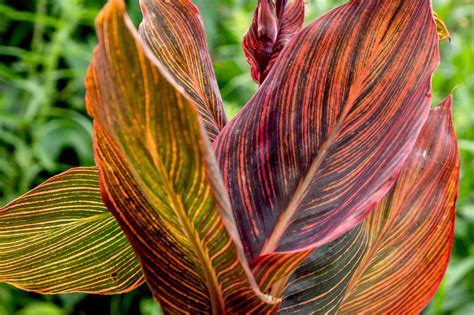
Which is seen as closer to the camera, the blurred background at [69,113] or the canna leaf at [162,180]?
the canna leaf at [162,180]

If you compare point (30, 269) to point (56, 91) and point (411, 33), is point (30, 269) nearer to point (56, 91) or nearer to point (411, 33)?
point (411, 33)

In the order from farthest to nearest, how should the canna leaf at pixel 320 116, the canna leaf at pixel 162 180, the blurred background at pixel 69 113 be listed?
the blurred background at pixel 69 113 < the canna leaf at pixel 320 116 < the canna leaf at pixel 162 180

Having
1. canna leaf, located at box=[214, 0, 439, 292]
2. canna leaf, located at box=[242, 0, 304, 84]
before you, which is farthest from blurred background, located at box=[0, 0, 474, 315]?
canna leaf, located at box=[214, 0, 439, 292]

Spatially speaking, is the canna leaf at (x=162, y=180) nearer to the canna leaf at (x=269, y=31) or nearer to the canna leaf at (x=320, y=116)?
the canna leaf at (x=320, y=116)

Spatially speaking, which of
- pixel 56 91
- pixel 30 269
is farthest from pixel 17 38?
pixel 30 269

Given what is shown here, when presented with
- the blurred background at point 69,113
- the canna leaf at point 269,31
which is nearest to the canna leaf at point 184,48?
the canna leaf at point 269,31

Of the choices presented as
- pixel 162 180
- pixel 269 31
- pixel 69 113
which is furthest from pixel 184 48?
pixel 69 113

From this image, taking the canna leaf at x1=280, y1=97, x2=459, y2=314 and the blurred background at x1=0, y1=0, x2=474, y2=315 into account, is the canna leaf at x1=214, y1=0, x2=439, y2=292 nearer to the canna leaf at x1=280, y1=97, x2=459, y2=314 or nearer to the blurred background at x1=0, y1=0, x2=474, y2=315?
the canna leaf at x1=280, y1=97, x2=459, y2=314
